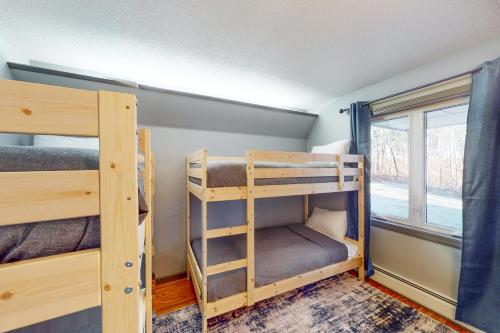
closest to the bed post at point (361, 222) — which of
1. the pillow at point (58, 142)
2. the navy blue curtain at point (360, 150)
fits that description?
the navy blue curtain at point (360, 150)

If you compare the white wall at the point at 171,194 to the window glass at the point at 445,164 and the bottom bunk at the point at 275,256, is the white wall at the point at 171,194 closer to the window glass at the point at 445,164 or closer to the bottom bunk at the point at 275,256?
the bottom bunk at the point at 275,256

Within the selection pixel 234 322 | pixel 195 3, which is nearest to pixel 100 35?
pixel 195 3

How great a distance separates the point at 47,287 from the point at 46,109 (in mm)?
478

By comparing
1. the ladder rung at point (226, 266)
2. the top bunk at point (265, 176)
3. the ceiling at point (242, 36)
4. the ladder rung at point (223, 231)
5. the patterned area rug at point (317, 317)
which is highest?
the ceiling at point (242, 36)

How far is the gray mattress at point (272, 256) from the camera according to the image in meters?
1.50

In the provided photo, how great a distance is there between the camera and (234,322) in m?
1.56

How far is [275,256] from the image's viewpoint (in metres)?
1.79

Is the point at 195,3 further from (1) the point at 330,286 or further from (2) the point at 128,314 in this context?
(1) the point at 330,286

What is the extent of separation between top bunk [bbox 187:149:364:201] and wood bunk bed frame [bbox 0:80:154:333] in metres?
0.82

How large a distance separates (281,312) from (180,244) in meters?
1.34

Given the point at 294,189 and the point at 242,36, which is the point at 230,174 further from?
the point at 242,36

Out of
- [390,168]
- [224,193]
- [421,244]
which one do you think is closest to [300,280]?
[224,193]

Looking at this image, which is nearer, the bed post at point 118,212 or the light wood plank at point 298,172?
the bed post at point 118,212

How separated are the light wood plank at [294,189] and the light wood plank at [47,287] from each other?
109 cm
